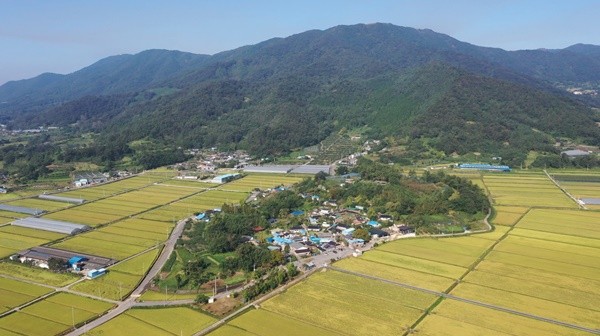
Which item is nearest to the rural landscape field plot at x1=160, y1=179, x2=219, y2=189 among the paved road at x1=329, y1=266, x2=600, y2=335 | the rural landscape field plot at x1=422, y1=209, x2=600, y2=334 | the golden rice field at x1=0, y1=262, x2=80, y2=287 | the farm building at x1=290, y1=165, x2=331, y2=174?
the farm building at x1=290, y1=165, x2=331, y2=174

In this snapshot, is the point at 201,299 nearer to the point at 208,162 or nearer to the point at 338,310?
the point at 338,310

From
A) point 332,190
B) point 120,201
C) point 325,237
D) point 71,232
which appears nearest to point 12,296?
point 71,232

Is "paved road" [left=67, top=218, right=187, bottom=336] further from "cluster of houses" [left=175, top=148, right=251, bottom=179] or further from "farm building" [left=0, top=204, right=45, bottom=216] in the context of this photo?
"cluster of houses" [left=175, top=148, right=251, bottom=179]

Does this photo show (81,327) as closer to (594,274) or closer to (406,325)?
(406,325)

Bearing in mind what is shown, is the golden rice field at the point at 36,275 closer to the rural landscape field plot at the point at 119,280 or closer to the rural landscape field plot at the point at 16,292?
the rural landscape field plot at the point at 16,292

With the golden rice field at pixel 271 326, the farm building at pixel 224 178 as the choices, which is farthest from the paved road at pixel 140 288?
the farm building at pixel 224 178
